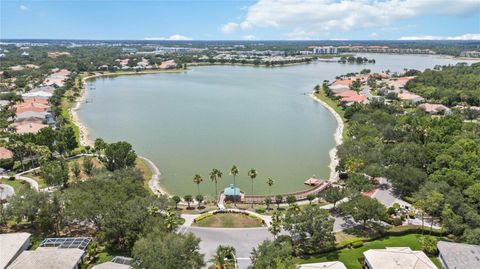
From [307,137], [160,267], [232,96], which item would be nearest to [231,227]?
[160,267]

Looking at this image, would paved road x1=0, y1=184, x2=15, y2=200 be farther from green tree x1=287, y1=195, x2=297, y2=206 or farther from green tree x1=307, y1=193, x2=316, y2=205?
green tree x1=307, y1=193, x2=316, y2=205

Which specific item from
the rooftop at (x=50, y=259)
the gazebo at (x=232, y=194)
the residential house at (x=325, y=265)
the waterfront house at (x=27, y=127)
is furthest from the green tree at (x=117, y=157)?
the residential house at (x=325, y=265)

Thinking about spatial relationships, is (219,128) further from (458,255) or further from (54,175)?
(458,255)

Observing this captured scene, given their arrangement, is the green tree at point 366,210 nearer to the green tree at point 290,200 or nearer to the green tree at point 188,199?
the green tree at point 290,200

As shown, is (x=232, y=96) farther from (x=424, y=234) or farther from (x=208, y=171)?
(x=424, y=234)

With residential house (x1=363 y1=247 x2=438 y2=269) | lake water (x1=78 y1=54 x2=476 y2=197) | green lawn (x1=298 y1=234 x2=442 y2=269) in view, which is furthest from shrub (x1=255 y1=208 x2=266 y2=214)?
residential house (x1=363 y1=247 x2=438 y2=269)
